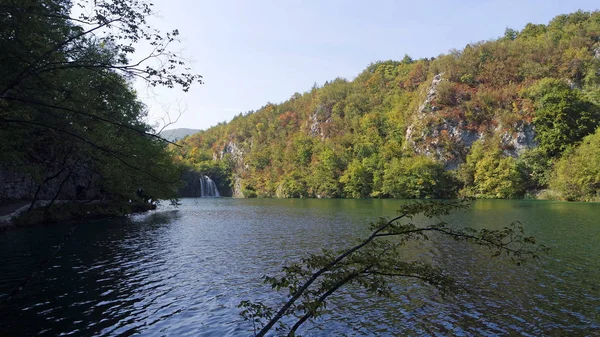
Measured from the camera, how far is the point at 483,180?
7956cm

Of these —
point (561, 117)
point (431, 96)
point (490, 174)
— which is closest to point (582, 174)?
point (490, 174)

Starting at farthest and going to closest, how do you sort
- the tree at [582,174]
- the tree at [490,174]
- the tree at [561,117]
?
the tree at [490,174] → the tree at [561,117] → the tree at [582,174]

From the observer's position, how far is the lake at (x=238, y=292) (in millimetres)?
10477

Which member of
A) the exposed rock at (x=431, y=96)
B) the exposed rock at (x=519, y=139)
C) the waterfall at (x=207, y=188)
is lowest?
the waterfall at (x=207, y=188)

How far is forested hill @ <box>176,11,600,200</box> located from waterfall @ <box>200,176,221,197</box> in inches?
396

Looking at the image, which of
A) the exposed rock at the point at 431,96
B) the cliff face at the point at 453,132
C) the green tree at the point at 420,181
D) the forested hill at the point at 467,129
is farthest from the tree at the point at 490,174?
the exposed rock at the point at 431,96

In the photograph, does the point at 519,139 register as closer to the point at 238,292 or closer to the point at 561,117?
the point at 561,117

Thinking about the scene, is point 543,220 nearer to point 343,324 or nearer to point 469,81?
point 343,324

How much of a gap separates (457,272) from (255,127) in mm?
160275

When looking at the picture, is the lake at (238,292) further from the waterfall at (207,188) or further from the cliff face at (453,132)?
the waterfall at (207,188)

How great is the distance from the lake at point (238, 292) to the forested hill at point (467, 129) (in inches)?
2174

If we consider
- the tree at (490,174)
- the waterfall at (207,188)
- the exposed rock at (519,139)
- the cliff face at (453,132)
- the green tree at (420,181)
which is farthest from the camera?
the waterfall at (207,188)

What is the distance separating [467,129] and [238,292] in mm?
89504

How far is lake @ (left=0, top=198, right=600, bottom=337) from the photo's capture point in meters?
10.5
